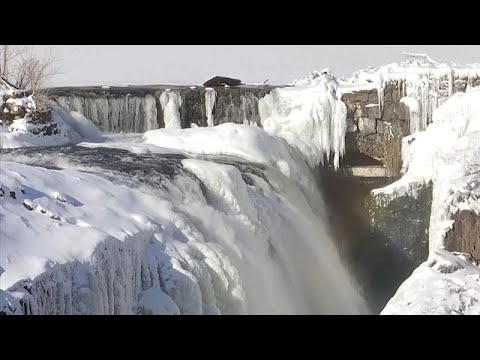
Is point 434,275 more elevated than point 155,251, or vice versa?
point 155,251

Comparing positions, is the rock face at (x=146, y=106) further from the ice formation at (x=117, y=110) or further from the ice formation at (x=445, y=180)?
the ice formation at (x=445, y=180)

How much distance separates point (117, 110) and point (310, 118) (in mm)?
4232

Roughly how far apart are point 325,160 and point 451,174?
4160mm

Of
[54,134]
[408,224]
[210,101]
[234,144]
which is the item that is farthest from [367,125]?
[54,134]

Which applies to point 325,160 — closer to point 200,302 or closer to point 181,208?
point 181,208

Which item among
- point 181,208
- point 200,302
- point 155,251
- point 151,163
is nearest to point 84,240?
point 155,251

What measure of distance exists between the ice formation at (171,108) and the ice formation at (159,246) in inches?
178

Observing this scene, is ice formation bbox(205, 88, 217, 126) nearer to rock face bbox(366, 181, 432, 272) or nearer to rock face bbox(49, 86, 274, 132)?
rock face bbox(49, 86, 274, 132)

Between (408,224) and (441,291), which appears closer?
(441,291)

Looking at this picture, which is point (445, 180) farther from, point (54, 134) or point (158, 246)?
point (54, 134)

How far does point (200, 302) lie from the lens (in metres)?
6.88

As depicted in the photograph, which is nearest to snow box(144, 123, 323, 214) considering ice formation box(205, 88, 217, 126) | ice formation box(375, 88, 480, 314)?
ice formation box(205, 88, 217, 126)

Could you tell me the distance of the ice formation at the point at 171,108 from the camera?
1532cm

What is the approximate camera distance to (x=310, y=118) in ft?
49.3
